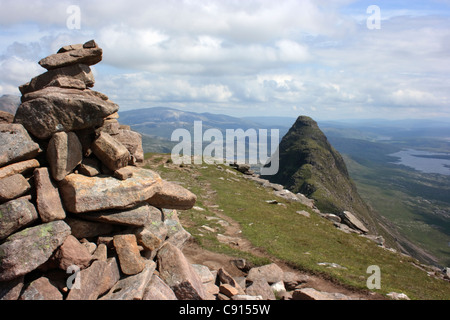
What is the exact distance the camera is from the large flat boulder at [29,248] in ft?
41.4

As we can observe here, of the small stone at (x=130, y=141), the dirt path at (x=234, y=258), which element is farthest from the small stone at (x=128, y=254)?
the dirt path at (x=234, y=258)

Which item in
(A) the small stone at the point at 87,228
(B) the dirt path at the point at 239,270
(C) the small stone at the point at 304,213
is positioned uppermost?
(A) the small stone at the point at 87,228

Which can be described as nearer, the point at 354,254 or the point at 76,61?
the point at 76,61

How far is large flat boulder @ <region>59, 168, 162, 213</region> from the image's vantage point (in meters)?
15.3

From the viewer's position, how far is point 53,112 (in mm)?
15531

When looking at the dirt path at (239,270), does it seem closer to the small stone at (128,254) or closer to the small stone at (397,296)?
the small stone at (397,296)

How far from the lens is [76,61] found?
18594mm

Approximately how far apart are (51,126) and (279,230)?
89.1 feet

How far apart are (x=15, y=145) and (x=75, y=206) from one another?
13.8 ft

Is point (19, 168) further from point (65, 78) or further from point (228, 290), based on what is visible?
point (228, 290)

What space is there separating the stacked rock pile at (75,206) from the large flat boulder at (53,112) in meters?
0.05

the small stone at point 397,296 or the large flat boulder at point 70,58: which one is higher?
the large flat boulder at point 70,58
